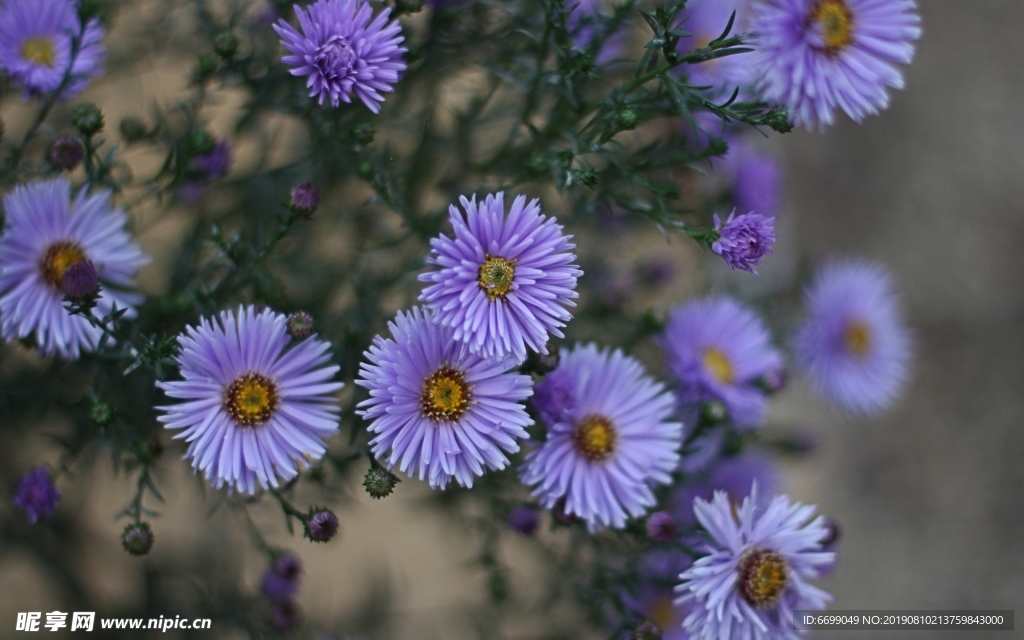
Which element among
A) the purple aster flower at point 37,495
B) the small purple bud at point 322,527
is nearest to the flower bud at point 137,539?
the purple aster flower at point 37,495

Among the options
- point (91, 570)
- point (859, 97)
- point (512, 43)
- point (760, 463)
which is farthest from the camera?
point (91, 570)

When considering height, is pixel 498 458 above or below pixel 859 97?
below

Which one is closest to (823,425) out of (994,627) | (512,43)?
(994,627)

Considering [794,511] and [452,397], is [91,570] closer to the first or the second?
[452,397]

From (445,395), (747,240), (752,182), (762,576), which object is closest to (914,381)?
(752,182)

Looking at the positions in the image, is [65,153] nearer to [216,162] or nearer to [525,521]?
[216,162]

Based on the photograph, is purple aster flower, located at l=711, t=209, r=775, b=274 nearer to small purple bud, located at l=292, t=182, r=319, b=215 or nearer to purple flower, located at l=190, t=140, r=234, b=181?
small purple bud, located at l=292, t=182, r=319, b=215

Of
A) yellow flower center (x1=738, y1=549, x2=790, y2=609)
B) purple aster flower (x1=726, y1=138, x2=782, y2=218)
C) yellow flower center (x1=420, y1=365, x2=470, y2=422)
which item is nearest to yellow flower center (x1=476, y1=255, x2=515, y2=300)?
yellow flower center (x1=420, y1=365, x2=470, y2=422)

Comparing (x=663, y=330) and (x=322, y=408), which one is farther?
(x=663, y=330)
